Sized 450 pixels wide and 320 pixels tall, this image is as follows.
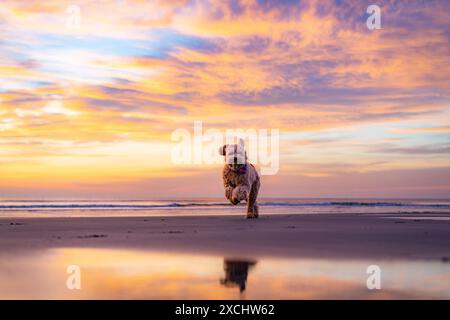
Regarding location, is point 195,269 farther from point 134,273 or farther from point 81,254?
point 81,254

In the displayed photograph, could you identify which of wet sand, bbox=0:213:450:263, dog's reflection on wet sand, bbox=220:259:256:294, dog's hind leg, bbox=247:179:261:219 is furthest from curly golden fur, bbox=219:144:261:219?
dog's reflection on wet sand, bbox=220:259:256:294

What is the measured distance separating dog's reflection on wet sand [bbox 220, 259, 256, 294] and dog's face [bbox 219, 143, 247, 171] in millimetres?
8633

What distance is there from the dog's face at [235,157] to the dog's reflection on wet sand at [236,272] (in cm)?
863

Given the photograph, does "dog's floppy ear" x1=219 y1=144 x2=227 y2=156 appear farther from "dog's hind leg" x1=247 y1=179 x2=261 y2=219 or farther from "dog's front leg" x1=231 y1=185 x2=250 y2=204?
"dog's hind leg" x1=247 y1=179 x2=261 y2=219

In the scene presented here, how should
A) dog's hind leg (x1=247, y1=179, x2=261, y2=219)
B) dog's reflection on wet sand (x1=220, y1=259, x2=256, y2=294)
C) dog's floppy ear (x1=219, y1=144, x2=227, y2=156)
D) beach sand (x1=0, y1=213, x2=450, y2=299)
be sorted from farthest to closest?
dog's hind leg (x1=247, y1=179, x2=261, y2=219) → dog's floppy ear (x1=219, y1=144, x2=227, y2=156) → dog's reflection on wet sand (x1=220, y1=259, x2=256, y2=294) → beach sand (x1=0, y1=213, x2=450, y2=299)

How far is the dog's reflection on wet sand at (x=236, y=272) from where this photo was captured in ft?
21.0

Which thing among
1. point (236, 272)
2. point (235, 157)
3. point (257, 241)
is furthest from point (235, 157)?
point (236, 272)

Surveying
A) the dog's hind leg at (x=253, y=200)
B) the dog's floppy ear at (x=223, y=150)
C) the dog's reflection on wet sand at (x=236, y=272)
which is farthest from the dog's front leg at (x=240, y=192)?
the dog's reflection on wet sand at (x=236, y=272)

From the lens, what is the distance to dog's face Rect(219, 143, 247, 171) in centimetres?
1675

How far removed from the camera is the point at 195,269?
7.44 m

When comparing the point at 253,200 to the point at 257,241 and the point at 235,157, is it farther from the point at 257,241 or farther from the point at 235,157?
the point at 257,241

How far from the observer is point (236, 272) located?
720cm

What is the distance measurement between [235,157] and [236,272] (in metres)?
9.66
